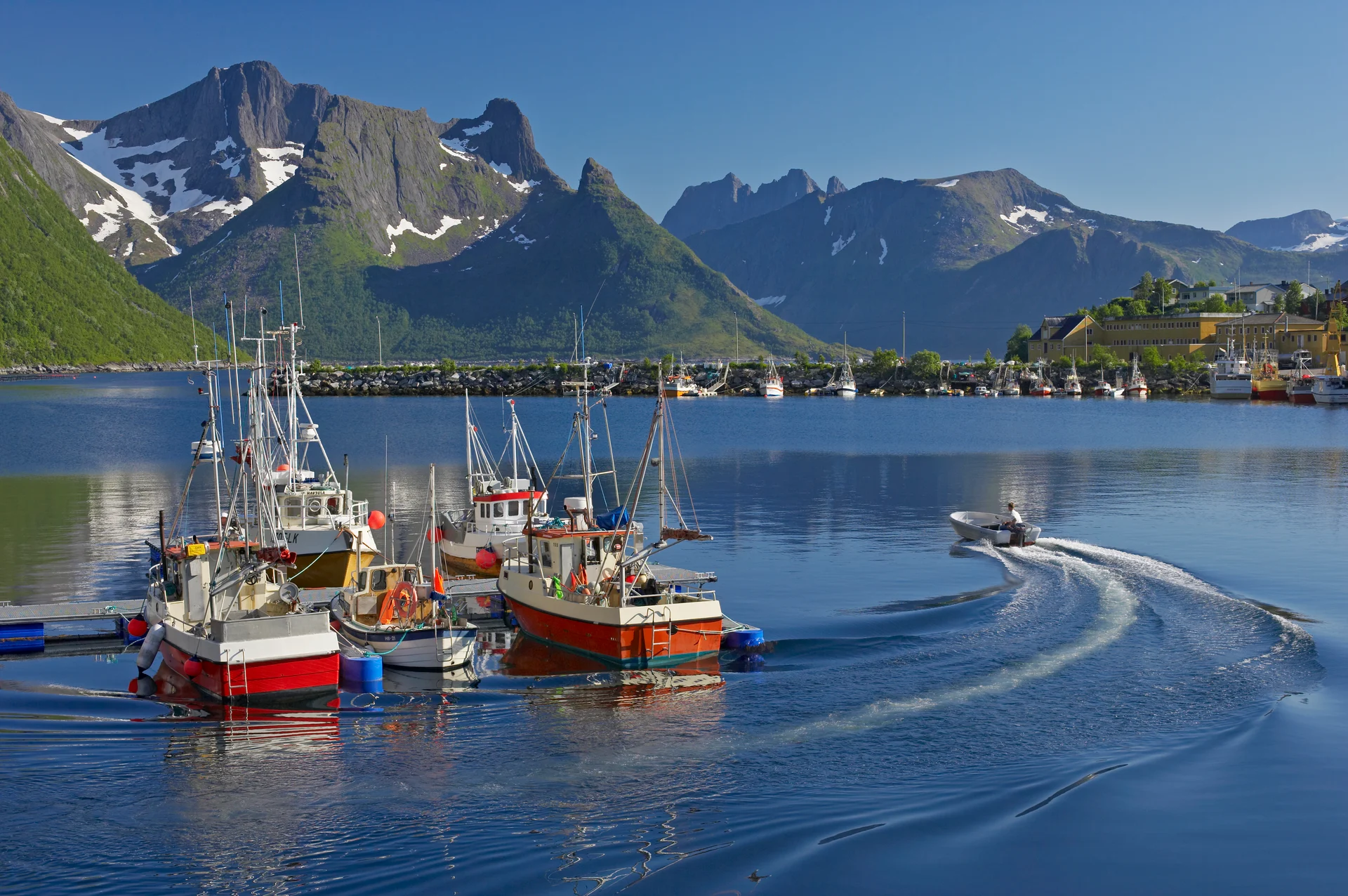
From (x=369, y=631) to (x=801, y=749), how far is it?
13.1 m

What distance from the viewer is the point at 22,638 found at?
33312mm

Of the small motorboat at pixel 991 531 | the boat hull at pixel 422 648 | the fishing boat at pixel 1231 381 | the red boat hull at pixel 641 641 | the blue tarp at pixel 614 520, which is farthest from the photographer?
the fishing boat at pixel 1231 381

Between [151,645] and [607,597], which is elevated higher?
[607,597]

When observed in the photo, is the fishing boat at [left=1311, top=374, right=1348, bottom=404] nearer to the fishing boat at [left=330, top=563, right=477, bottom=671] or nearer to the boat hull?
the fishing boat at [left=330, top=563, right=477, bottom=671]

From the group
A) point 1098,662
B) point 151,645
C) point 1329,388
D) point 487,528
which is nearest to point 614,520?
point 151,645

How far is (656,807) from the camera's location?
21250 mm

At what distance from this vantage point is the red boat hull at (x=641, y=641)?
3016 centimetres

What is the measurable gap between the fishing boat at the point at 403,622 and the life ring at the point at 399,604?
0.06 feet

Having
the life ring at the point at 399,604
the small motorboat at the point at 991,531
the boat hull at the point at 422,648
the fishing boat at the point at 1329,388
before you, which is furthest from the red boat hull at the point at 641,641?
the fishing boat at the point at 1329,388

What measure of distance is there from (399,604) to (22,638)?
11.1 meters

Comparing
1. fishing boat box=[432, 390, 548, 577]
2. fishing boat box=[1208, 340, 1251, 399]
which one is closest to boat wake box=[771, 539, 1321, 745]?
fishing boat box=[432, 390, 548, 577]

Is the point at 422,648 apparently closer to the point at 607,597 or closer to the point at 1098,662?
the point at 607,597

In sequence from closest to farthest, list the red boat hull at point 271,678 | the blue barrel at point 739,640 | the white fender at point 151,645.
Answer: the red boat hull at point 271,678 → the white fender at point 151,645 → the blue barrel at point 739,640

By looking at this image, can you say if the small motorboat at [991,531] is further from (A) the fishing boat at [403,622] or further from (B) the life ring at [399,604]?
(B) the life ring at [399,604]
